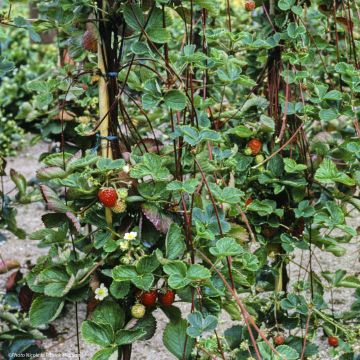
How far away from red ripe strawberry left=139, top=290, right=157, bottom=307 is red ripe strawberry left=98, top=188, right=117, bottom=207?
20 centimetres

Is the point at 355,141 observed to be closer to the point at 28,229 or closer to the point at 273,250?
the point at 273,250

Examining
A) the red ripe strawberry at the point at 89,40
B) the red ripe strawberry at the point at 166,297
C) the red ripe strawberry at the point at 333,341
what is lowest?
the red ripe strawberry at the point at 333,341

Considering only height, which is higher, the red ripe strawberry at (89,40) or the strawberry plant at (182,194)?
the red ripe strawberry at (89,40)

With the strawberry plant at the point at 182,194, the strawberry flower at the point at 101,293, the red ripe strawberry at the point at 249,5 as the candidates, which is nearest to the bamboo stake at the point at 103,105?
the strawberry plant at the point at 182,194

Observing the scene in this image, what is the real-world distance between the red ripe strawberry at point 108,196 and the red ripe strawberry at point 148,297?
0.67ft

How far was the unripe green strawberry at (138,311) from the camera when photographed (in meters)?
1.32

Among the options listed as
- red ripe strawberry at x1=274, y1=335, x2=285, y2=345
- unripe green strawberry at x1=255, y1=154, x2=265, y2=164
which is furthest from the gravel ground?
unripe green strawberry at x1=255, y1=154, x2=265, y2=164

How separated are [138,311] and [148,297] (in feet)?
0.12

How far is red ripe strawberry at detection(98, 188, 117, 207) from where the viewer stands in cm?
128

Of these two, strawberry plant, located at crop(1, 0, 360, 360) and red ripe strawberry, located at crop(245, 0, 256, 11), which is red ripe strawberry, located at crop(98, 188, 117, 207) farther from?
red ripe strawberry, located at crop(245, 0, 256, 11)

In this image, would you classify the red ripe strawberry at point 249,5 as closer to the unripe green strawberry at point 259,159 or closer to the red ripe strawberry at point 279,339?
the unripe green strawberry at point 259,159

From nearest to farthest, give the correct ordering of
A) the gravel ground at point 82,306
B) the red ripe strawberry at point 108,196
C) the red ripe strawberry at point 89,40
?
the red ripe strawberry at point 108,196 → the red ripe strawberry at point 89,40 → the gravel ground at point 82,306

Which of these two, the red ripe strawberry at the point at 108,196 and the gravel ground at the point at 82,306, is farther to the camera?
the gravel ground at the point at 82,306

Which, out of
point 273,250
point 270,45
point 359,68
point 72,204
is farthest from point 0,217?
point 359,68
